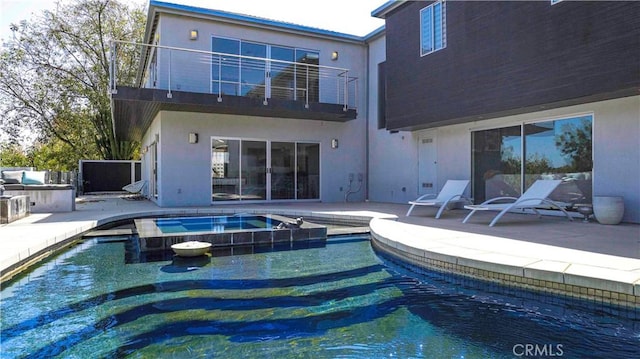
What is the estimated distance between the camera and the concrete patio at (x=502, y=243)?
146 inches

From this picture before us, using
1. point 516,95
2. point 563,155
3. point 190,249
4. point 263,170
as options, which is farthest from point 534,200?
point 263,170

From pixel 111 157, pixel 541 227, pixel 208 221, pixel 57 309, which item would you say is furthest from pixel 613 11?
pixel 111 157

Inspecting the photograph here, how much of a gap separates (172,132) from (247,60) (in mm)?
2963

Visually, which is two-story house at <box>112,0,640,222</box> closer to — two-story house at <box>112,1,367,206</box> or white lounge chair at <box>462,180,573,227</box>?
two-story house at <box>112,1,367,206</box>

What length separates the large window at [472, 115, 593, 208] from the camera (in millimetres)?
7875

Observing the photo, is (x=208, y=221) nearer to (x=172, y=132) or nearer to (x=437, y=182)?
(x=172, y=132)

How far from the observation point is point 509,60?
8141mm

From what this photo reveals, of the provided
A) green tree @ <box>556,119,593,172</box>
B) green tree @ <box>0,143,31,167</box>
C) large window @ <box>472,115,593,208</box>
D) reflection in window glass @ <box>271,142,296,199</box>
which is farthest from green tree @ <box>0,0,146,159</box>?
green tree @ <box>556,119,593,172</box>

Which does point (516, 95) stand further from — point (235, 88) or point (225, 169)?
point (225, 169)

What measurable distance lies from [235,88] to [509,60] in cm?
714

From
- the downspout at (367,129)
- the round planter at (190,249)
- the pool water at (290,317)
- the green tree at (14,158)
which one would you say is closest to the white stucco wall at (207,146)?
the downspout at (367,129)

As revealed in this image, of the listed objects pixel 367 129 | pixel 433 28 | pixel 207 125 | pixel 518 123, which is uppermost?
pixel 433 28

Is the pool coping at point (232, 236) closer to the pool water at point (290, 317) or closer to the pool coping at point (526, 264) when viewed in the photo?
the pool water at point (290, 317)
